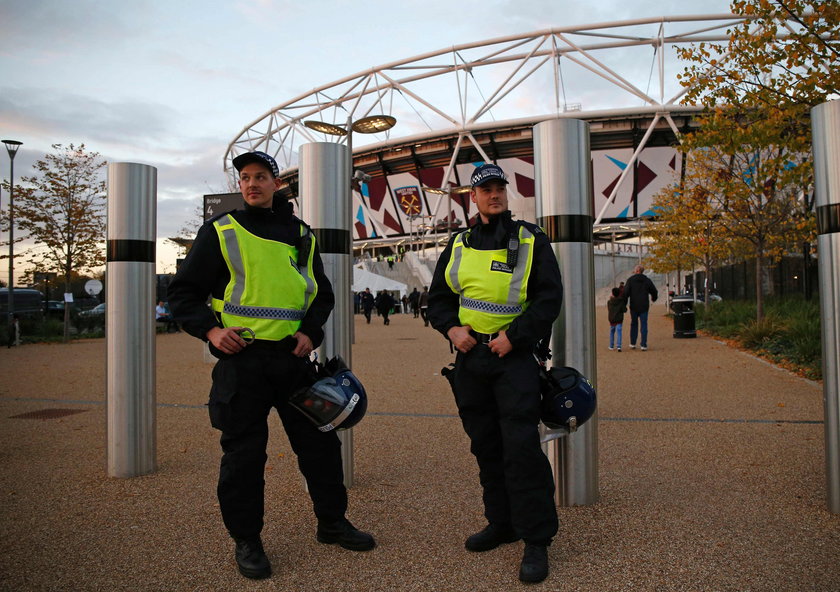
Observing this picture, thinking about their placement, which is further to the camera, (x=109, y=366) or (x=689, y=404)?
(x=689, y=404)

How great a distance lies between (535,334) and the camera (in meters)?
3.02

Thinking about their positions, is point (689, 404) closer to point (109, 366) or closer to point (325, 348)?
point (325, 348)

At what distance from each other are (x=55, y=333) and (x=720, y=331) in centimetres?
2094

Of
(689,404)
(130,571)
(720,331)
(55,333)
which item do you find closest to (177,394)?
(130,571)

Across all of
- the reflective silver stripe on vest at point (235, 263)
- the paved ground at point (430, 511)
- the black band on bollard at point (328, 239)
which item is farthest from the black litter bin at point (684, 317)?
the reflective silver stripe on vest at point (235, 263)

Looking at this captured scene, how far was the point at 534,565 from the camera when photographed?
2.90 metres

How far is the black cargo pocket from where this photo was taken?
3016 millimetres

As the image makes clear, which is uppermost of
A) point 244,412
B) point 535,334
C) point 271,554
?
point 535,334

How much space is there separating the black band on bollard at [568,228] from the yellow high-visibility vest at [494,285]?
1.98ft

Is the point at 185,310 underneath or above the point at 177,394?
above

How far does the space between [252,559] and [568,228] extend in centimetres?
245

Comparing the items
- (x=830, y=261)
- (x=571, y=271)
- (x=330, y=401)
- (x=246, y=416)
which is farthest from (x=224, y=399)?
(x=830, y=261)

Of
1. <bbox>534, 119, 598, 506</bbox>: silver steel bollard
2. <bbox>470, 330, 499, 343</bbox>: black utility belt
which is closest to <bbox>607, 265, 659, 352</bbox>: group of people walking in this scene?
<bbox>534, 119, 598, 506</bbox>: silver steel bollard

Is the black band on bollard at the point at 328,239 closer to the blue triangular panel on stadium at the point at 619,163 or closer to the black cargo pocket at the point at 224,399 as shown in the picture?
the black cargo pocket at the point at 224,399
